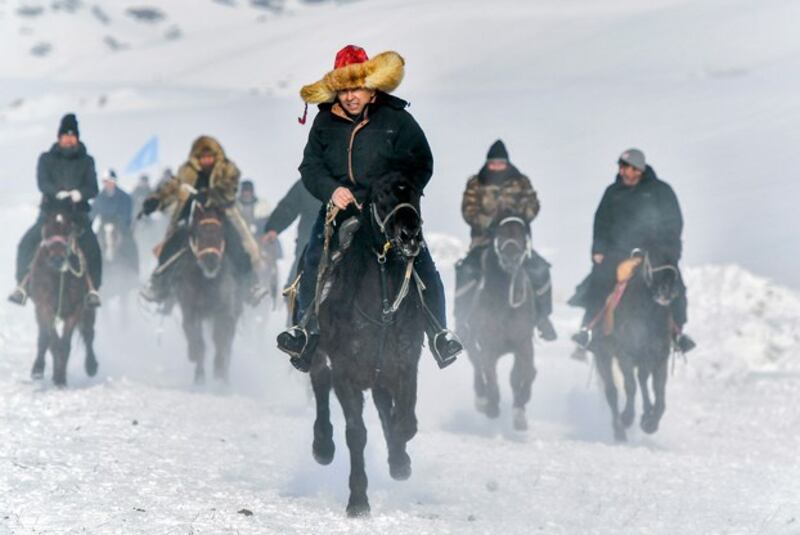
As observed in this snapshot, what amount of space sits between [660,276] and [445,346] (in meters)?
5.50

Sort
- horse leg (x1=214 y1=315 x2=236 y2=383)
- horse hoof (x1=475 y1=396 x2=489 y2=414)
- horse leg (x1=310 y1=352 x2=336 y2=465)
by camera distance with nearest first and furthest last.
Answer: horse leg (x1=310 y1=352 x2=336 y2=465), horse hoof (x1=475 y1=396 x2=489 y2=414), horse leg (x1=214 y1=315 x2=236 y2=383)

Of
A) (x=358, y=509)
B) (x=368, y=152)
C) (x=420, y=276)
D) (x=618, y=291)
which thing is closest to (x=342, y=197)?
(x=368, y=152)

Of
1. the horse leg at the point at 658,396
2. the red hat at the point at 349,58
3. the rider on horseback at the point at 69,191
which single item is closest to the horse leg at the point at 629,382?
the horse leg at the point at 658,396

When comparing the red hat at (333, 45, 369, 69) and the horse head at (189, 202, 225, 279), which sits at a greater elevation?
the red hat at (333, 45, 369, 69)

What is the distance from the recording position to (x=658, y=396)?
13188mm

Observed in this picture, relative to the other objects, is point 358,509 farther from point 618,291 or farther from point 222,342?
point 222,342

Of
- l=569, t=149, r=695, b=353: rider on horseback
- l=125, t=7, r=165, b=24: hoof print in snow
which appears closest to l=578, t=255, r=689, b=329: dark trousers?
l=569, t=149, r=695, b=353: rider on horseback

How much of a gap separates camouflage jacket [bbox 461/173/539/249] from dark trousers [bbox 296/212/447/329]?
16.9ft

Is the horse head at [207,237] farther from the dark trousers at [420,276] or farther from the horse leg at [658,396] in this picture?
the dark trousers at [420,276]

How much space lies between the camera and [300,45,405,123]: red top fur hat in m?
7.89

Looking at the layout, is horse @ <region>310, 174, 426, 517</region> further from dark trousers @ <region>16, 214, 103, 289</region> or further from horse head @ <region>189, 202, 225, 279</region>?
horse head @ <region>189, 202, 225, 279</region>

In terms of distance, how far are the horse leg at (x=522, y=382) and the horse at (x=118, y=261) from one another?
9.72m

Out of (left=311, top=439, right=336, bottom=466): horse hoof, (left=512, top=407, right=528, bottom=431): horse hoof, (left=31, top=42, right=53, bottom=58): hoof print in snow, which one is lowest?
(left=311, top=439, right=336, bottom=466): horse hoof

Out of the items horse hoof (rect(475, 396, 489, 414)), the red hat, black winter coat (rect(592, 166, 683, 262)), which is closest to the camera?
the red hat
